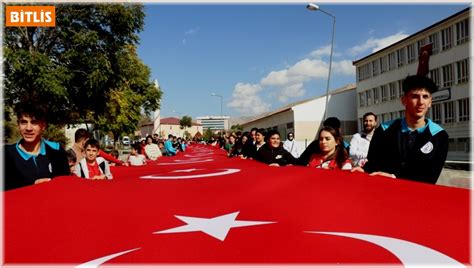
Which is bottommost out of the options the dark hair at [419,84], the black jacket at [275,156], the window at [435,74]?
the black jacket at [275,156]

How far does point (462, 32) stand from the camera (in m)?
32.2

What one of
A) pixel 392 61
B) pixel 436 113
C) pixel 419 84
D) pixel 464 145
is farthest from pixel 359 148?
pixel 392 61

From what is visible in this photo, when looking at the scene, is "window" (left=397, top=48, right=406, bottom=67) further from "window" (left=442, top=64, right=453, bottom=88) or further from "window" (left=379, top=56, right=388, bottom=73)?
"window" (left=442, top=64, right=453, bottom=88)

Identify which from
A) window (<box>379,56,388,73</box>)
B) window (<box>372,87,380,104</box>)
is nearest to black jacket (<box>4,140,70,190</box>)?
window (<box>379,56,388,73</box>)

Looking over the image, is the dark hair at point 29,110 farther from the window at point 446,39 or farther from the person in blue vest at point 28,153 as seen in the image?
the window at point 446,39

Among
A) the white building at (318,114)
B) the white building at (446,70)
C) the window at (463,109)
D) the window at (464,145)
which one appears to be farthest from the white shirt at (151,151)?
the white building at (318,114)

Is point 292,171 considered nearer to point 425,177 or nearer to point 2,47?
point 425,177

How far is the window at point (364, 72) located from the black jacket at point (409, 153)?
46566 mm

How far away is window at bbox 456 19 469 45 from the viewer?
104ft

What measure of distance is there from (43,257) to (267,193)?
76.2 inches

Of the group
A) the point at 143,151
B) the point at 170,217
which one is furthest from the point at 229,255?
the point at 143,151

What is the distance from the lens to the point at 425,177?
3.58m

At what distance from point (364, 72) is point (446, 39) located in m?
14.7

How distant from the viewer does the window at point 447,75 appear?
33969mm
